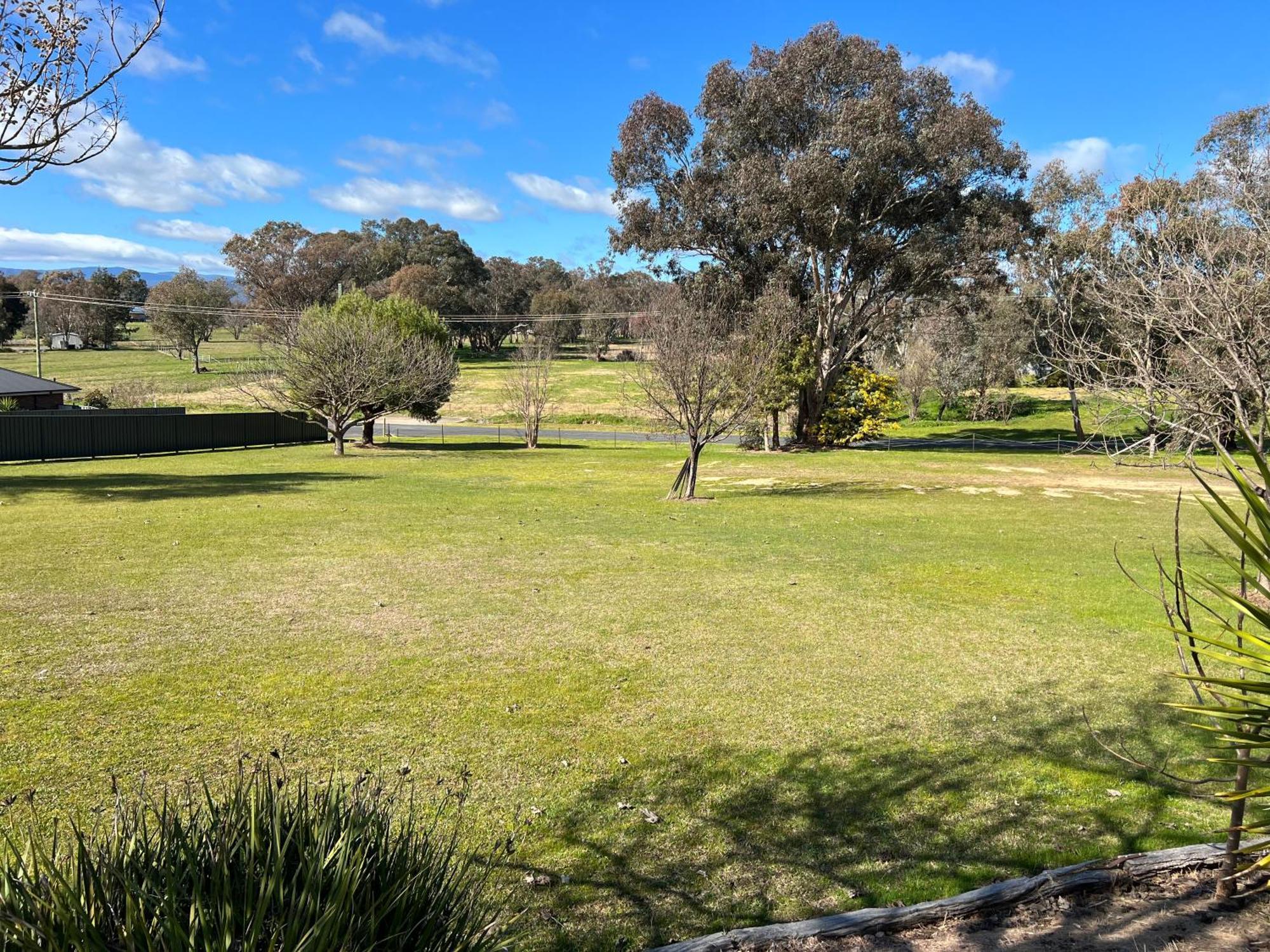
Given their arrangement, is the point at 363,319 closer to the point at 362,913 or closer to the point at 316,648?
the point at 316,648

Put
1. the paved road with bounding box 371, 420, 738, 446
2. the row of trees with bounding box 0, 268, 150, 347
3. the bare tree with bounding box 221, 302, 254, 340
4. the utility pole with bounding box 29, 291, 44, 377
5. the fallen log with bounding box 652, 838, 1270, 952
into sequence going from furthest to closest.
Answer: the row of trees with bounding box 0, 268, 150, 347, the bare tree with bounding box 221, 302, 254, 340, the utility pole with bounding box 29, 291, 44, 377, the paved road with bounding box 371, 420, 738, 446, the fallen log with bounding box 652, 838, 1270, 952

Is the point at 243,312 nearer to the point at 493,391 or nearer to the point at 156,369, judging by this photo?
the point at 156,369

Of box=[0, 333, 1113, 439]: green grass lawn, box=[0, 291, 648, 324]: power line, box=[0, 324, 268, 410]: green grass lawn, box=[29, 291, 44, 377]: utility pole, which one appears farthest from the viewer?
box=[0, 291, 648, 324]: power line

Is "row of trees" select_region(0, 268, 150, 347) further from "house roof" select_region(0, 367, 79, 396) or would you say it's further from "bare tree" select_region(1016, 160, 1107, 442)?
"bare tree" select_region(1016, 160, 1107, 442)

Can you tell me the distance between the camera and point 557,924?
11.8 feet

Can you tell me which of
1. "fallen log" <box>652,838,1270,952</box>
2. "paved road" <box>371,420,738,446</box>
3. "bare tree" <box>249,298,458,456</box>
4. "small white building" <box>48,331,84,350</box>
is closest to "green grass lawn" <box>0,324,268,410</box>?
"small white building" <box>48,331,84,350</box>

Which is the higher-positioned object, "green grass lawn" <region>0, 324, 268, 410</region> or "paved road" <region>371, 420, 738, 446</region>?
"green grass lawn" <region>0, 324, 268, 410</region>

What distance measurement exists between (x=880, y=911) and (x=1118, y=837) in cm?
177

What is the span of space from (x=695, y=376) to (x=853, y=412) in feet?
66.6

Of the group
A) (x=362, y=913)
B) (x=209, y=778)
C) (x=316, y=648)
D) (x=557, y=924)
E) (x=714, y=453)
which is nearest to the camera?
(x=362, y=913)

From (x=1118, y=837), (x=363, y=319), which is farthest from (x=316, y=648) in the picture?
(x=363, y=319)

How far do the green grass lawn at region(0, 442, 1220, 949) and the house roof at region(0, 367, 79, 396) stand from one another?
2215 cm

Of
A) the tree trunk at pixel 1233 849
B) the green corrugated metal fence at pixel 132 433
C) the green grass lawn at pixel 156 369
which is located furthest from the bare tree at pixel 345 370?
the tree trunk at pixel 1233 849

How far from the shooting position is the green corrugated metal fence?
2742 cm
